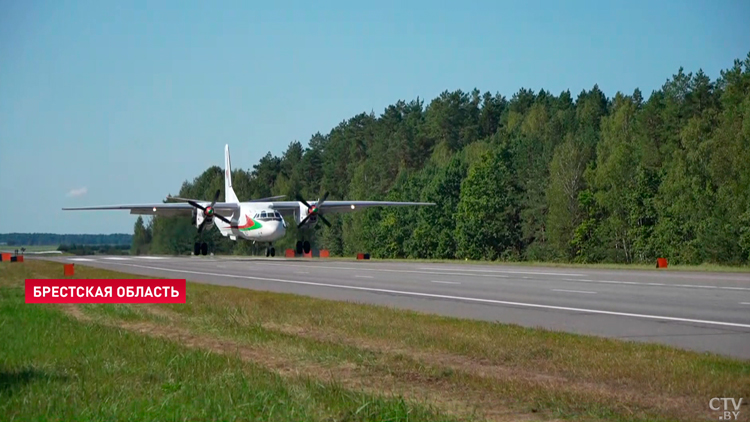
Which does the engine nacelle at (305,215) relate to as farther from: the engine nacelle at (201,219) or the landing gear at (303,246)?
the engine nacelle at (201,219)

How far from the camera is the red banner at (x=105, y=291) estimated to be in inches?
921

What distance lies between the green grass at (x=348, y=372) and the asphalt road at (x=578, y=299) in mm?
1457

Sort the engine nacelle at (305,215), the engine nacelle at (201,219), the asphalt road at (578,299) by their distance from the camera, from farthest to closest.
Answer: the engine nacelle at (305,215)
the engine nacelle at (201,219)
the asphalt road at (578,299)

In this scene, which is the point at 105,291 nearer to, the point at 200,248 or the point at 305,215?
the point at 305,215

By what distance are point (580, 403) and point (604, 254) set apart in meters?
64.4

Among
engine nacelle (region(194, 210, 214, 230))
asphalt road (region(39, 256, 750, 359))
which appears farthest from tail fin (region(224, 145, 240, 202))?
asphalt road (region(39, 256, 750, 359))

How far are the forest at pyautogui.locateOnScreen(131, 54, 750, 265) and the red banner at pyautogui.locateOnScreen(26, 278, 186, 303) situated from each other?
109 feet

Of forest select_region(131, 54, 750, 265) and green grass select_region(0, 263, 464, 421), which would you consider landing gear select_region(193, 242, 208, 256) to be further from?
green grass select_region(0, 263, 464, 421)

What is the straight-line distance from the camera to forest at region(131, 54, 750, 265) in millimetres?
60688

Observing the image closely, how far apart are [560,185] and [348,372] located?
67843mm

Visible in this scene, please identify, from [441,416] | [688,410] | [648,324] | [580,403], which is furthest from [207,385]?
[648,324]

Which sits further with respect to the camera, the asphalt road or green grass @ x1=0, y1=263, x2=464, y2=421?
the asphalt road

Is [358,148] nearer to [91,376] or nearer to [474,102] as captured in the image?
[474,102]

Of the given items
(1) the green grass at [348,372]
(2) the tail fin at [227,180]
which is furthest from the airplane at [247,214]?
(1) the green grass at [348,372]
